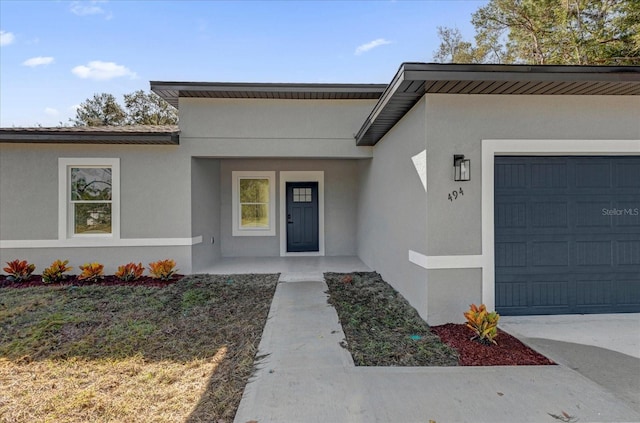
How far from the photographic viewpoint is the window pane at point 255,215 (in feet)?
30.1

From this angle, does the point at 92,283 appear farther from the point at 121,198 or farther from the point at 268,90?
the point at 268,90

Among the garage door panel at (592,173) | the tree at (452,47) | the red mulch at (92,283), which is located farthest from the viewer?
the tree at (452,47)

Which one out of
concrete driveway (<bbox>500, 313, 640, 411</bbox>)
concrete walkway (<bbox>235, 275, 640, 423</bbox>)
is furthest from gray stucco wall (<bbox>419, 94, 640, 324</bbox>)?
concrete walkway (<bbox>235, 275, 640, 423</bbox>)

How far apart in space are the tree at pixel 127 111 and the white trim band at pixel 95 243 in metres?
18.4

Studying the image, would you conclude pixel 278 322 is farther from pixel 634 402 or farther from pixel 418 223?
pixel 634 402

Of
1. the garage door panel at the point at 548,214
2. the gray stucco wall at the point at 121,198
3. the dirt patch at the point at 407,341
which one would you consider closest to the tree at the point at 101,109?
the gray stucco wall at the point at 121,198

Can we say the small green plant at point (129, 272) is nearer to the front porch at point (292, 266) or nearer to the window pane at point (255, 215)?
the front porch at point (292, 266)

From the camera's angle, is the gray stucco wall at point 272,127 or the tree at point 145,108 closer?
the gray stucco wall at point 272,127

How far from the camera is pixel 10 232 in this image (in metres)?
6.81

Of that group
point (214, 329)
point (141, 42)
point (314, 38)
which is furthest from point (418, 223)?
point (141, 42)

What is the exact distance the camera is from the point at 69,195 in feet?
22.8

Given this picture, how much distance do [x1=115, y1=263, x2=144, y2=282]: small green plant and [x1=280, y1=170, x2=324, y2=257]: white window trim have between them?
3672 mm

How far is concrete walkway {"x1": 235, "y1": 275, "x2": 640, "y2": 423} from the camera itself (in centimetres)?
235

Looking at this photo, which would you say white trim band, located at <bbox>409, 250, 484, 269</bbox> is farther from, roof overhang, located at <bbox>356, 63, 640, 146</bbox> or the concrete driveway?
roof overhang, located at <bbox>356, 63, 640, 146</bbox>
